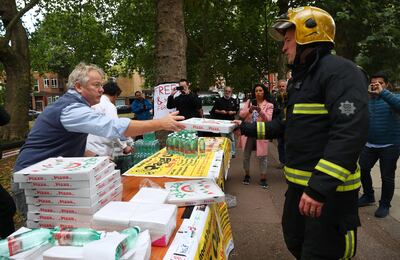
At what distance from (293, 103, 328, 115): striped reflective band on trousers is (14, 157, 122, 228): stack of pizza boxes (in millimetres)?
1324

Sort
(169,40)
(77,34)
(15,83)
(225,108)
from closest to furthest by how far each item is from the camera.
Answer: (169,40)
(225,108)
(15,83)
(77,34)

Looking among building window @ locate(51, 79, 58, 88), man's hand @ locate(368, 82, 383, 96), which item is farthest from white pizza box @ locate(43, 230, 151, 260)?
building window @ locate(51, 79, 58, 88)

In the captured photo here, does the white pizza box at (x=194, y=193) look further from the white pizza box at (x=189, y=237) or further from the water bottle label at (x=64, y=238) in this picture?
the water bottle label at (x=64, y=238)

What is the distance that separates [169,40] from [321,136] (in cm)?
486

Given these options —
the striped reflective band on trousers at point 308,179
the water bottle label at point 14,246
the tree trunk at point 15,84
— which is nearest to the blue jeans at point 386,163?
the striped reflective band on trousers at point 308,179

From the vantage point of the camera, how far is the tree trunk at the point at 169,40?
6430 mm

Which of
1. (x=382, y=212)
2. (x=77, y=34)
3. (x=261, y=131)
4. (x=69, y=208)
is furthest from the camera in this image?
(x=77, y=34)

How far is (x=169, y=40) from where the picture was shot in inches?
254

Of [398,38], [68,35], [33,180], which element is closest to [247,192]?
[33,180]

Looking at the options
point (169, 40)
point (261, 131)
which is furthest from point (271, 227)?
point (169, 40)

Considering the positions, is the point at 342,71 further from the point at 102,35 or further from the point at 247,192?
the point at 102,35

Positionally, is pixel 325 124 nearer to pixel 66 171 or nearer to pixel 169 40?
pixel 66 171

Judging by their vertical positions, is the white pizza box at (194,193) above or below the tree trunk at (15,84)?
below

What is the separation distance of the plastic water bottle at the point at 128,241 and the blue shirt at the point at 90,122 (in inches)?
33.1
